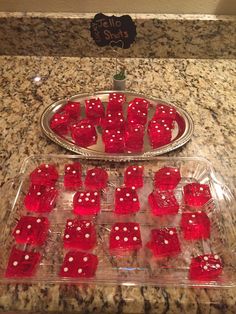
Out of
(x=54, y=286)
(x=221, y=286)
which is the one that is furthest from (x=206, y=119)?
(x=54, y=286)

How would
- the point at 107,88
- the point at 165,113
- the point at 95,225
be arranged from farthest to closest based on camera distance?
the point at 107,88 < the point at 165,113 < the point at 95,225

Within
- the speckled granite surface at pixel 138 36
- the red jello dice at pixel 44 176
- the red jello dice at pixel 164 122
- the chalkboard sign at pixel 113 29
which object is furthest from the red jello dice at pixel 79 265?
the speckled granite surface at pixel 138 36

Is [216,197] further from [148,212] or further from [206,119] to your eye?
[206,119]

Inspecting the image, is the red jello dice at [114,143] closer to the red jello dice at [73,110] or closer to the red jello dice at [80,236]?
the red jello dice at [73,110]

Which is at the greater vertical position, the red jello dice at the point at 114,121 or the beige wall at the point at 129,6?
→ the beige wall at the point at 129,6

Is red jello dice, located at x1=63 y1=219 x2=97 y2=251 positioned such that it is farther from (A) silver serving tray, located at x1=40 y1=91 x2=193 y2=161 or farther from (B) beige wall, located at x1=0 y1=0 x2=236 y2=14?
(B) beige wall, located at x1=0 y1=0 x2=236 y2=14

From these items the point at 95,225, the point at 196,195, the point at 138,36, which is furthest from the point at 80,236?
the point at 138,36

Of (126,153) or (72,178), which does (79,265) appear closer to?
(72,178)
